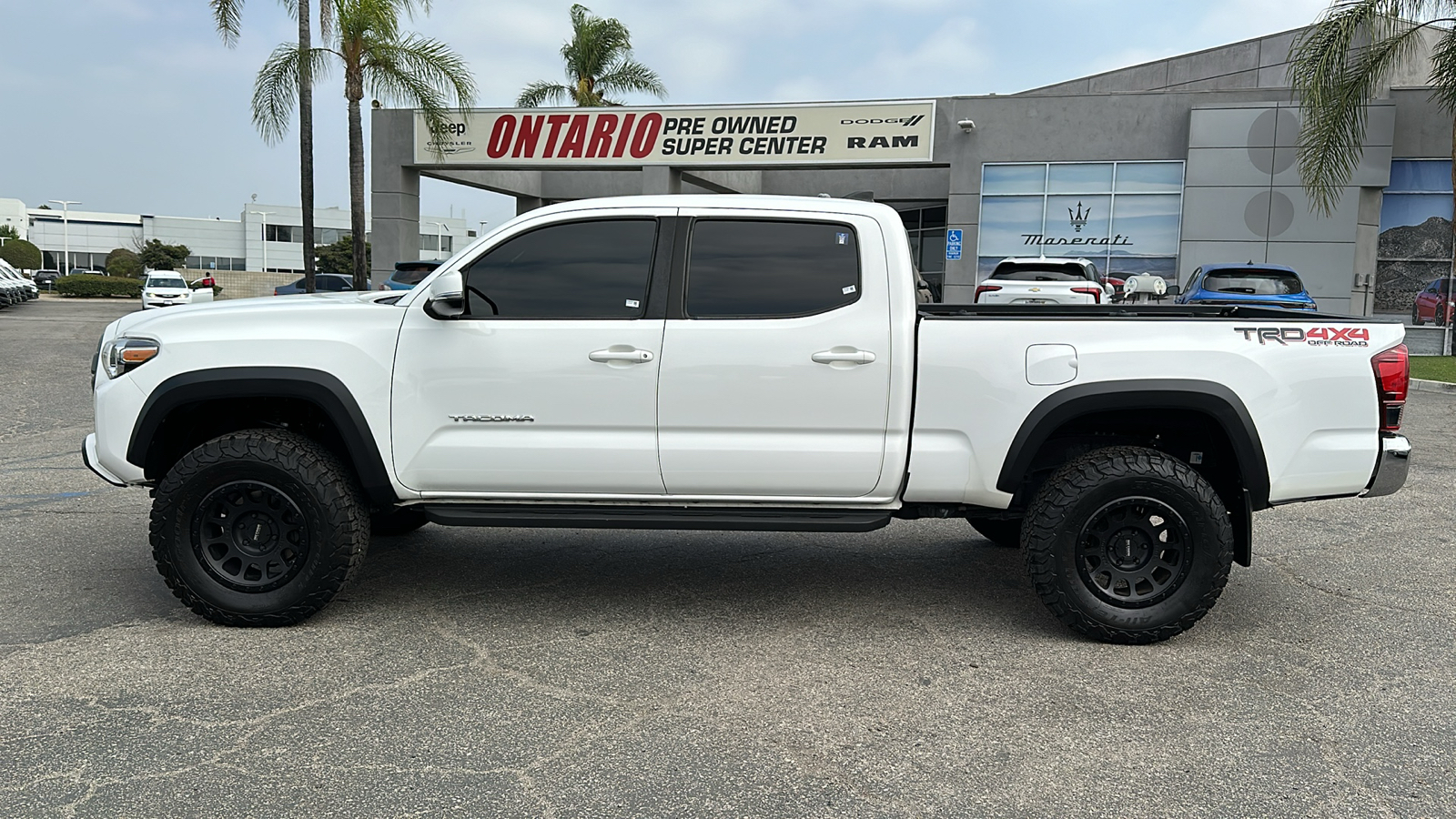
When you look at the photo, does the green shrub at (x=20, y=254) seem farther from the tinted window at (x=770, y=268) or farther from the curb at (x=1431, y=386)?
the tinted window at (x=770, y=268)

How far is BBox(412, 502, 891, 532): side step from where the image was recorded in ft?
15.3

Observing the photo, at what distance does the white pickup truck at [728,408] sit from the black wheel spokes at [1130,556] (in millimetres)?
12

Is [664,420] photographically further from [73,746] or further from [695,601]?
[73,746]

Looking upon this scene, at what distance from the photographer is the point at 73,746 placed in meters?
3.53

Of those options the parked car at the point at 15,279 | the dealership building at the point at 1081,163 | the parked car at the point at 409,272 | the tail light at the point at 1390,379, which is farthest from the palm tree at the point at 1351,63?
the parked car at the point at 15,279

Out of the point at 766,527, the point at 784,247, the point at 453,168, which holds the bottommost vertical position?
the point at 766,527

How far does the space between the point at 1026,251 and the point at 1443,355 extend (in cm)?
859

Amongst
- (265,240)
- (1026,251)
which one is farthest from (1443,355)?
(265,240)

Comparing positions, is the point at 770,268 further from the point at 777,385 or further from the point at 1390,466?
the point at 1390,466

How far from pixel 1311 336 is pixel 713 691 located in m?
2.87

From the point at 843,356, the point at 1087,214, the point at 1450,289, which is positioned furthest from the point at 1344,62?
the point at 843,356

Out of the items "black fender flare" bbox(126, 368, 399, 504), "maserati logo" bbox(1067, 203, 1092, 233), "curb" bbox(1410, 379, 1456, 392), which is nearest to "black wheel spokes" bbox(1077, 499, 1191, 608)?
"black fender flare" bbox(126, 368, 399, 504)

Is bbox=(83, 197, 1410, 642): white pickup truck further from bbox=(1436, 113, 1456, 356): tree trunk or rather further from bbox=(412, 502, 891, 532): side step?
bbox=(1436, 113, 1456, 356): tree trunk

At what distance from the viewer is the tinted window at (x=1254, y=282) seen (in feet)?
51.9
